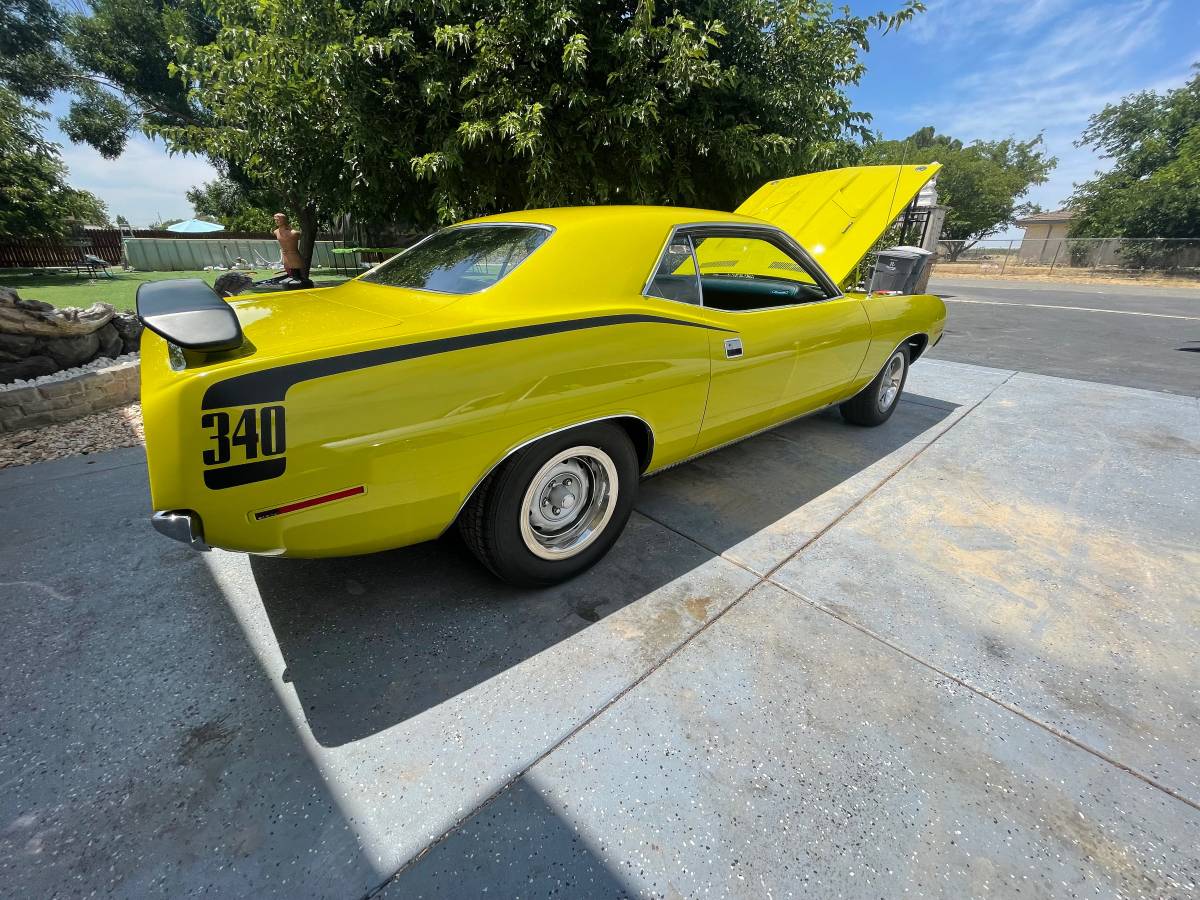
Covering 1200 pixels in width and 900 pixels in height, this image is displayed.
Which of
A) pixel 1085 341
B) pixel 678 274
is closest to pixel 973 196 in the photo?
pixel 1085 341

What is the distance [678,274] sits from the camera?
8.11ft

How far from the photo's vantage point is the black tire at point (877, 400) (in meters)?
3.97

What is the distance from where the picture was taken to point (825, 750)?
159 centimetres

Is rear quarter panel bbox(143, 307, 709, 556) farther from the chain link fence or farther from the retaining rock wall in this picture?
the chain link fence

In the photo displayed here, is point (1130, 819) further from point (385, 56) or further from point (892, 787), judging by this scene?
point (385, 56)

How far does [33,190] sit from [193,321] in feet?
79.2

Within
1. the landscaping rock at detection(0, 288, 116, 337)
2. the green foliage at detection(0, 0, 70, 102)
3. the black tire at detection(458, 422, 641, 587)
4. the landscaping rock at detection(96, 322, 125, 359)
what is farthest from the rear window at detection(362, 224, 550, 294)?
the green foliage at detection(0, 0, 70, 102)

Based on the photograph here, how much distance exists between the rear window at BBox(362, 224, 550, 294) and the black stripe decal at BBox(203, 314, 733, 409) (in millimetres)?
372

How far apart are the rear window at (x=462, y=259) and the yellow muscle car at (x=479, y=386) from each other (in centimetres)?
1

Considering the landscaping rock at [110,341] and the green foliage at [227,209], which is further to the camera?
the green foliage at [227,209]

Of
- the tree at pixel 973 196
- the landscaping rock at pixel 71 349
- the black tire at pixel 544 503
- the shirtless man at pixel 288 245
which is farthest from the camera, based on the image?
the tree at pixel 973 196

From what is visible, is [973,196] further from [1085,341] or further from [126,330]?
[126,330]

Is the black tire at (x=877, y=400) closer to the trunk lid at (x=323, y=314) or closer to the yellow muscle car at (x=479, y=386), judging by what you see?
the yellow muscle car at (x=479, y=386)

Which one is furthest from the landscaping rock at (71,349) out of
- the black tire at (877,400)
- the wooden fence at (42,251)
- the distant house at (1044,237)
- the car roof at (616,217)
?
the distant house at (1044,237)
